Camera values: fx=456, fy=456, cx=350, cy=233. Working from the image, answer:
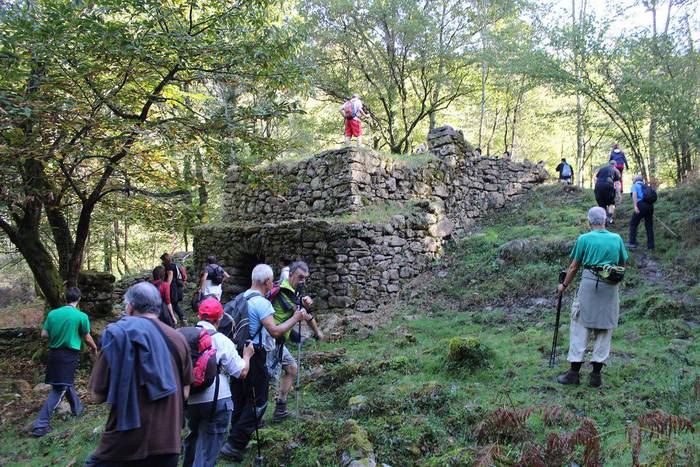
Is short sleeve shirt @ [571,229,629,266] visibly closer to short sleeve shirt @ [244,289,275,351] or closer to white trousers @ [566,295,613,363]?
white trousers @ [566,295,613,363]

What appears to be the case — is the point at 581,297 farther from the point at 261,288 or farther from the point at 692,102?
the point at 692,102

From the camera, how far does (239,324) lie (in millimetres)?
3992

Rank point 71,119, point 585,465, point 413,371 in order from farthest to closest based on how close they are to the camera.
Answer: point 71,119 → point 413,371 → point 585,465

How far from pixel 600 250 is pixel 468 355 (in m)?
1.94

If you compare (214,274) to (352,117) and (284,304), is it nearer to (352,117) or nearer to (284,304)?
(284,304)

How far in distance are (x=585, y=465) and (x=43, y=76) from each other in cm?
699

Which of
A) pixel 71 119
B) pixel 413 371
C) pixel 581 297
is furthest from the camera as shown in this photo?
pixel 71 119

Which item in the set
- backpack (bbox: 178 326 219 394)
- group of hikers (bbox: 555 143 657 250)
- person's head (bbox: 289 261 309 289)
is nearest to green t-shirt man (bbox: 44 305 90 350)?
person's head (bbox: 289 261 309 289)

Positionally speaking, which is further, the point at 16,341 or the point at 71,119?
the point at 16,341

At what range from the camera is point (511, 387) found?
476 centimetres

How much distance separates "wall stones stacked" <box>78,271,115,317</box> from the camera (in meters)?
10.3

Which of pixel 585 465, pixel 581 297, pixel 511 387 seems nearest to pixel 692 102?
pixel 581 297

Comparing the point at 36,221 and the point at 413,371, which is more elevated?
the point at 36,221

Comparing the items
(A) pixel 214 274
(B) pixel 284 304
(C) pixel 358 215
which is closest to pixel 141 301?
(B) pixel 284 304
